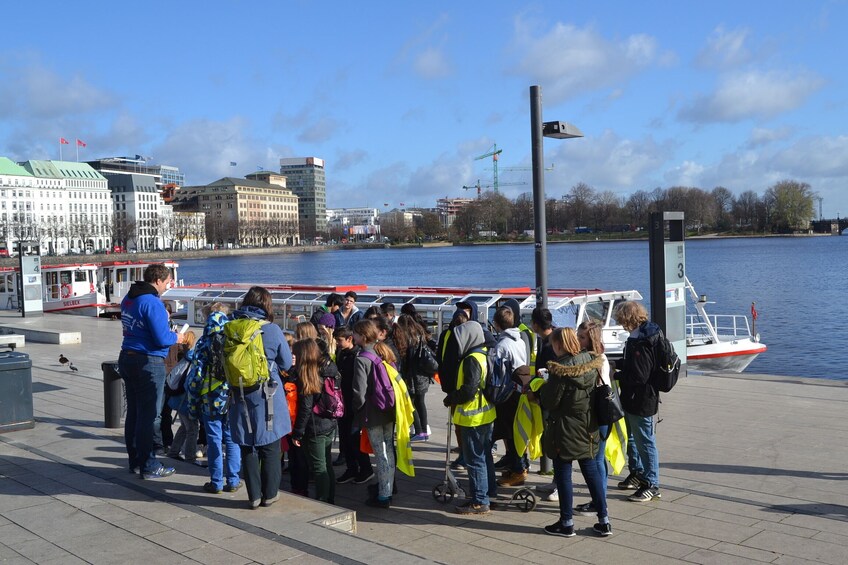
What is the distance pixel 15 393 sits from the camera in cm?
959

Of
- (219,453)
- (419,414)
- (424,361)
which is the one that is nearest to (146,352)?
(219,453)

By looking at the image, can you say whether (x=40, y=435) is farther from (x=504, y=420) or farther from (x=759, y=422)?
(x=759, y=422)

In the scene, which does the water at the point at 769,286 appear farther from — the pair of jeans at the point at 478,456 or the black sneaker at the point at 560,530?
the black sneaker at the point at 560,530

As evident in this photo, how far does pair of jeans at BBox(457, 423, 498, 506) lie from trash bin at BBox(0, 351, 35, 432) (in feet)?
18.3

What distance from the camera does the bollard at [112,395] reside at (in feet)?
32.1

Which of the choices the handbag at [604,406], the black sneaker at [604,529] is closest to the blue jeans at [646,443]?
A: the handbag at [604,406]

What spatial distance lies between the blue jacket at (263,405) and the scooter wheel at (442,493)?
1614 mm

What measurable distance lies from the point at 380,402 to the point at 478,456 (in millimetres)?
951

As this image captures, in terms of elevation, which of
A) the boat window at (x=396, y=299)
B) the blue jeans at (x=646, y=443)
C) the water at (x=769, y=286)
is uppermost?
the boat window at (x=396, y=299)

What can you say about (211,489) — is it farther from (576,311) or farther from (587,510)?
(576,311)

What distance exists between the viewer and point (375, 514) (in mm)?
7020

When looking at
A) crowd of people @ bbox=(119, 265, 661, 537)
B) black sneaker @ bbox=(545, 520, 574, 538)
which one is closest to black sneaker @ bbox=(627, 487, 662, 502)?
crowd of people @ bbox=(119, 265, 661, 537)

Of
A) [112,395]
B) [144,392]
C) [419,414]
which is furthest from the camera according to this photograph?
[112,395]

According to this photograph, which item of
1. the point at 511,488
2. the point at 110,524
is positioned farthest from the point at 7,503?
the point at 511,488
